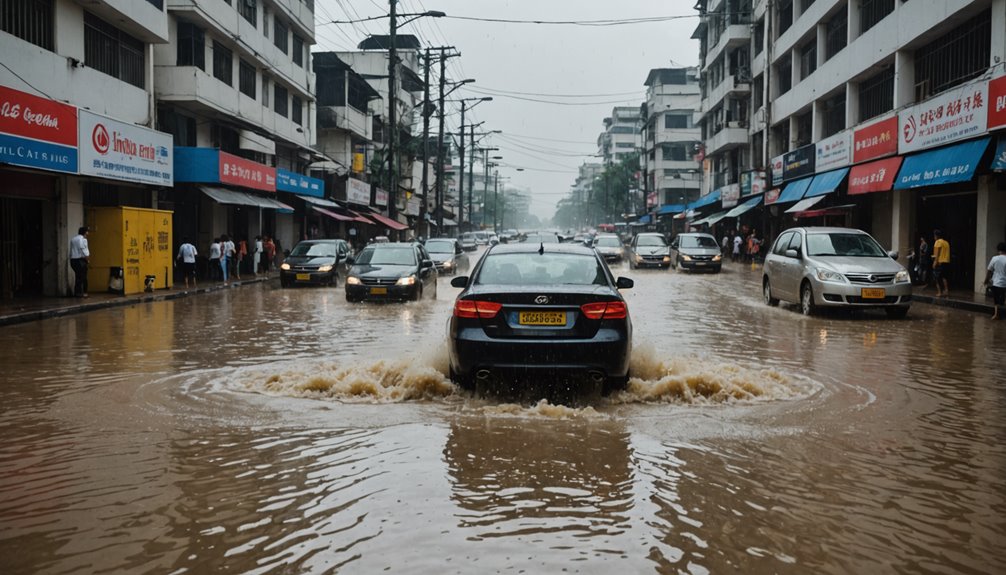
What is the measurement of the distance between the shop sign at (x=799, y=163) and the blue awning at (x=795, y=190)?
10.3 inches

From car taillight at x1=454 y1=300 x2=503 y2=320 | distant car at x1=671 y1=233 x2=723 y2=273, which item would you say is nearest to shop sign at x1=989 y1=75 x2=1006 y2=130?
distant car at x1=671 y1=233 x2=723 y2=273

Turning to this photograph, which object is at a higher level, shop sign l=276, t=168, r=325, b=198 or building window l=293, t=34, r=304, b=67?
building window l=293, t=34, r=304, b=67

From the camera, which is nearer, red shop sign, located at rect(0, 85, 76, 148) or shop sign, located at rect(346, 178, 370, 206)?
red shop sign, located at rect(0, 85, 76, 148)

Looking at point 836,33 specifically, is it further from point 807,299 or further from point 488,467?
point 488,467

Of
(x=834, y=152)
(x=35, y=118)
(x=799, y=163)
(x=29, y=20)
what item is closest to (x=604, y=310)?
(x=35, y=118)

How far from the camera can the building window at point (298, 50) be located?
1551 inches

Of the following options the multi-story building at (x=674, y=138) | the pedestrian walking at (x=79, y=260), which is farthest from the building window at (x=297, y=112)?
the multi-story building at (x=674, y=138)

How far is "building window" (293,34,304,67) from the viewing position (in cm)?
3941

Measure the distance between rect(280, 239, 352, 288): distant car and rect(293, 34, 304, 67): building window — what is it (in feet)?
52.9

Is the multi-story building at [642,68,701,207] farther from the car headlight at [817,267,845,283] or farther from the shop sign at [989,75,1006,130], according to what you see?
the car headlight at [817,267,845,283]

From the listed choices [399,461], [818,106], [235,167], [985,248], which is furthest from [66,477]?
[818,106]

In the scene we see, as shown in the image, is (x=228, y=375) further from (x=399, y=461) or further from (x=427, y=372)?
(x=399, y=461)

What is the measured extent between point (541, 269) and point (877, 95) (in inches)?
987

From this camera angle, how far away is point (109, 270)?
2078cm
